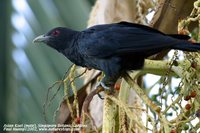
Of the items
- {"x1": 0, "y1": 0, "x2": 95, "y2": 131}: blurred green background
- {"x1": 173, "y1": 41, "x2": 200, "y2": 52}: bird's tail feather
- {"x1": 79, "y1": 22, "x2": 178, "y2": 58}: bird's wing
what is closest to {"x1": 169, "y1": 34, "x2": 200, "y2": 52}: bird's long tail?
{"x1": 173, "y1": 41, "x2": 200, "y2": 52}: bird's tail feather

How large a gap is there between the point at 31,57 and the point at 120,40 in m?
1.03

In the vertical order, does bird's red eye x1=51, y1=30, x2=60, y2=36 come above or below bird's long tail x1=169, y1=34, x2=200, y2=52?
above

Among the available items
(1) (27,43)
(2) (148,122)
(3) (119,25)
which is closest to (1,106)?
(1) (27,43)

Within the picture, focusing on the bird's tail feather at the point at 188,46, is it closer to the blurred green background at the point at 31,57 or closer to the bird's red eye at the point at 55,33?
the bird's red eye at the point at 55,33

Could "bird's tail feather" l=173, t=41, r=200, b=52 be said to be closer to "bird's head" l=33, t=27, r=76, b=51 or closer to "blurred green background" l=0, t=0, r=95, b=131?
"bird's head" l=33, t=27, r=76, b=51

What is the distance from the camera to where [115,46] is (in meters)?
1.85

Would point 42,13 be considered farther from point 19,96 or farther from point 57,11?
point 19,96

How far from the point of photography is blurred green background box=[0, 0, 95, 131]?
282 cm

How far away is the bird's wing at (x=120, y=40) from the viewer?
1.80 meters

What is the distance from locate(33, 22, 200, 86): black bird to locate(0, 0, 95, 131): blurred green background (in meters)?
0.83

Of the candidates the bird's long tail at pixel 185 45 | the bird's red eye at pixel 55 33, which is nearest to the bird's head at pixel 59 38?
the bird's red eye at pixel 55 33

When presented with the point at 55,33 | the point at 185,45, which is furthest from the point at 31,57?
the point at 185,45

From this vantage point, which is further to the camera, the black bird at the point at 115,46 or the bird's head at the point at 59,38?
the bird's head at the point at 59,38

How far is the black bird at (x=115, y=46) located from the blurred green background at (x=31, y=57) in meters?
0.83
